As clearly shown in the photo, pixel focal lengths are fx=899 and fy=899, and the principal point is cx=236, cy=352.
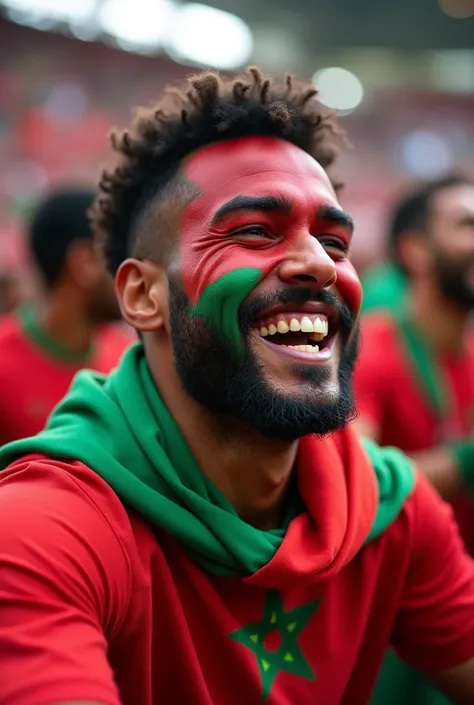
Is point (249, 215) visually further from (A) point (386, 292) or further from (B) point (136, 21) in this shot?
(B) point (136, 21)

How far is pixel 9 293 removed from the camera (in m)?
7.25

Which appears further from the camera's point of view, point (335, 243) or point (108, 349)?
point (108, 349)

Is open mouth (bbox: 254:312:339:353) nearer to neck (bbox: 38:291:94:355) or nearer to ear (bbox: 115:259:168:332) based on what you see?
ear (bbox: 115:259:168:332)

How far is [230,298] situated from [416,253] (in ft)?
8.82

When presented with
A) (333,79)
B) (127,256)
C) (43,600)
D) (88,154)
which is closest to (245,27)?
(333,79)

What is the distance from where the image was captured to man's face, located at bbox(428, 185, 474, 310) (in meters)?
4.00

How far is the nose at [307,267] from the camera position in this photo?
5.78 feet

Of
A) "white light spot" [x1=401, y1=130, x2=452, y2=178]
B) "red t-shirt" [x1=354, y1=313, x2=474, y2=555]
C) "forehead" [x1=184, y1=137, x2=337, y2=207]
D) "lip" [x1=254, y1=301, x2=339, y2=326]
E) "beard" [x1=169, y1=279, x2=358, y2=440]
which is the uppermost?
"white light spot" [x1=401, y1=130, x2=452, y2=178]

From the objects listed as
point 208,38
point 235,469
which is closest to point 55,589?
point 235,469

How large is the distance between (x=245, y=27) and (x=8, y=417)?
1269 cm

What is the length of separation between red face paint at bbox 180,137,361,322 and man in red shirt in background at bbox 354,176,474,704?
1497mm

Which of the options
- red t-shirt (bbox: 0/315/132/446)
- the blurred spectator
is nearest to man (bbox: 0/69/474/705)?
red t-shirt (bbox: 0/315/132/446)

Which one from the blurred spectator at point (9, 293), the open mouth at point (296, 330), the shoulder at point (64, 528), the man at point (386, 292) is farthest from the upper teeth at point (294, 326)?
the blurred spectator at point (9, 293)

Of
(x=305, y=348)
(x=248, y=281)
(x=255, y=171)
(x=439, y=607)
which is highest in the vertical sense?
(x=255, y=171)
